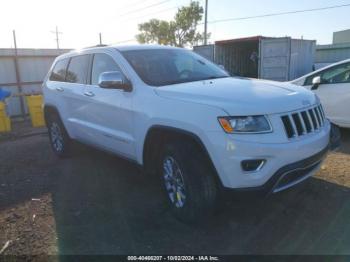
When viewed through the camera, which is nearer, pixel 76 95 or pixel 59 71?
pixel 76 95

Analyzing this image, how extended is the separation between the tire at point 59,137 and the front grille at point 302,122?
3964mm

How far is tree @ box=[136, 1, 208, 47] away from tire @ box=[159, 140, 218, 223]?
42272 millimetres

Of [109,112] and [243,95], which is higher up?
[243,95]

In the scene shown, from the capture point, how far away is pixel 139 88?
3830mm

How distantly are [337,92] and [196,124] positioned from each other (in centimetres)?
420

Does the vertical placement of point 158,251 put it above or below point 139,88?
below

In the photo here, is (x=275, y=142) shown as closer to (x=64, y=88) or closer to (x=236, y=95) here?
(x=236, y=95)

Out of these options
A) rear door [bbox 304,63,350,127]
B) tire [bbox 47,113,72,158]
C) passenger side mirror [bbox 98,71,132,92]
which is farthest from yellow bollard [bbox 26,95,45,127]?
rear door [bbox 304,63,350,127]

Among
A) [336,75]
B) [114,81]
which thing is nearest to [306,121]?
[114,81]

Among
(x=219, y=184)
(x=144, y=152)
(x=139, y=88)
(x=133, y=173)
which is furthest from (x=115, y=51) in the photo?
(x=219, y=184)

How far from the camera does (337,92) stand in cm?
624

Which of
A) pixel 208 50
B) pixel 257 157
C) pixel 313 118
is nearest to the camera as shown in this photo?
pixel 257 157

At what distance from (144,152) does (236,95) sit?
126cm

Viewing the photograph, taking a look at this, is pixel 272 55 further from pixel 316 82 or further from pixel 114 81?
pixel 114 81
